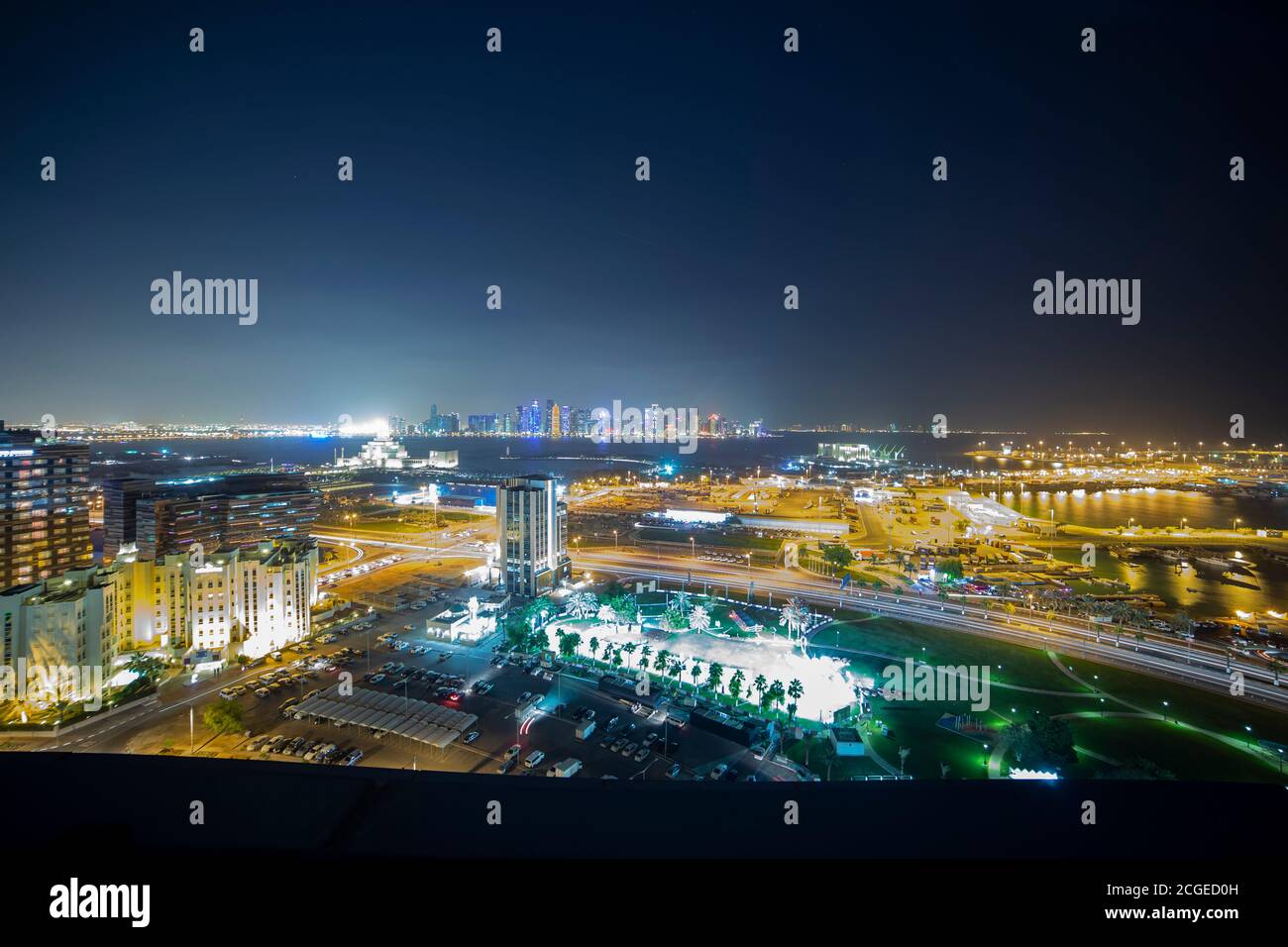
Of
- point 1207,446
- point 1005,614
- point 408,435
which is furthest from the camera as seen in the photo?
point 408,435

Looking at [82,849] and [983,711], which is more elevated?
[82,849]

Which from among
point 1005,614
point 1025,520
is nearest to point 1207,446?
point 1025,520

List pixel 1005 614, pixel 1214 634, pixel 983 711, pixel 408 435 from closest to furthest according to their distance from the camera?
pixel 983 711
pixel 1214 634
pixel 1005 614
pixel 408 435

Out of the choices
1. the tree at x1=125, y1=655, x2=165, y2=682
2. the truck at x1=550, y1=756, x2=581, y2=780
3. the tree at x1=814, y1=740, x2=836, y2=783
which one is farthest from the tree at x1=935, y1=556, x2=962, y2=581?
the tree at x1=125, y1=655, x2=165, y2=682

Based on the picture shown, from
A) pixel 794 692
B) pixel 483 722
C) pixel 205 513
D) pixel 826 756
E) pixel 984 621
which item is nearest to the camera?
pixel 826 756

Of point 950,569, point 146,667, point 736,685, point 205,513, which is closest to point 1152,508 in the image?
point 950,569

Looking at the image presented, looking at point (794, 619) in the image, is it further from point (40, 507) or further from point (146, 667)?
point (40, 507)

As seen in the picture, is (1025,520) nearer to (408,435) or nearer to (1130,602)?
(1130,602)
